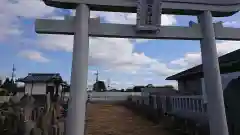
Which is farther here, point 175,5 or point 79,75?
point 175,5

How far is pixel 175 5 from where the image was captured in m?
4.72

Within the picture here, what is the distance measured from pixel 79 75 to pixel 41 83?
16895 millimetres

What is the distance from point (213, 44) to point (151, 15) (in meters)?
1.64

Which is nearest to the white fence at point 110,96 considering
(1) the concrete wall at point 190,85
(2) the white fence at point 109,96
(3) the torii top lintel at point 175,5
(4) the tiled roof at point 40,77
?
(2) the white fence at point 109,96

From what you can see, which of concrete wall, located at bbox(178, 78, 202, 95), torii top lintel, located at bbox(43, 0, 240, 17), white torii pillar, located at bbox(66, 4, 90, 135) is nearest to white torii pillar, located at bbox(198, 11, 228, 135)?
torii top lintel, located at bbox(43, 0, 240, 17)

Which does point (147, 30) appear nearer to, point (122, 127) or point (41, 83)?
point (122, 127)

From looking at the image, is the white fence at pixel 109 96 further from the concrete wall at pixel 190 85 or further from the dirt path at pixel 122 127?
the dirt path at pixel 122 127

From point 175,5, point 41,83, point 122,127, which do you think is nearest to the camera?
point 175,5

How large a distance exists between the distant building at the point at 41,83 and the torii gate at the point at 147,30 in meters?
14.8

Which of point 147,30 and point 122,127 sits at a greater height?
point 147,30

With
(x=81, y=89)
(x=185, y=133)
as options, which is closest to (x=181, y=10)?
(x=81, y=89)

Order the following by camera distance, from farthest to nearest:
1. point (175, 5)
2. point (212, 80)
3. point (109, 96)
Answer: point (109, 96) < point (175, 5) < point (212, 80)

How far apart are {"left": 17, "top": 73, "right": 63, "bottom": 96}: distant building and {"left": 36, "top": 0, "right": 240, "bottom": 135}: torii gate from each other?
1483 centimetres

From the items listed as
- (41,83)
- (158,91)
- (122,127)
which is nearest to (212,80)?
(122,127)
